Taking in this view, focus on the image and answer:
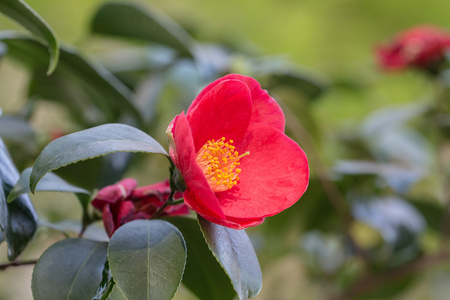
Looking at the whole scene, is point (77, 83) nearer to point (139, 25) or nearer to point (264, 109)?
point (139, 25)

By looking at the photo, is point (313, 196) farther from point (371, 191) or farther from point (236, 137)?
point (236, 137)

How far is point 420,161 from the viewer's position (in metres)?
1.05

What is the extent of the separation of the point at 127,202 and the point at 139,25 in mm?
404

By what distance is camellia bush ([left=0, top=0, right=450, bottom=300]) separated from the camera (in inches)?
13.1

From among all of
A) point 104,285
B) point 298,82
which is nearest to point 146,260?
point 104,285

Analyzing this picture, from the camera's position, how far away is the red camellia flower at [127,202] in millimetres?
373

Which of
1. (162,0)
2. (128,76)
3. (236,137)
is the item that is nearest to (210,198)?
(236,137)

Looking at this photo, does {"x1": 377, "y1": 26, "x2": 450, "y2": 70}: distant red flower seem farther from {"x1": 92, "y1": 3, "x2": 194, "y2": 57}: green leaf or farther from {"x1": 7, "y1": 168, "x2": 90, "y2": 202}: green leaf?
{"x1": 7, "y1": 168, "x2": 90, "y2": 202}: green leaf

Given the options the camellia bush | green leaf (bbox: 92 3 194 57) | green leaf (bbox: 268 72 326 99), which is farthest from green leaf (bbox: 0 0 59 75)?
green leaf (bbox: 268 72 326 99)

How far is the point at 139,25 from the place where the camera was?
71 centimetres

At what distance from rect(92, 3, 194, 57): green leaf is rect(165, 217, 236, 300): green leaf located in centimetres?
36

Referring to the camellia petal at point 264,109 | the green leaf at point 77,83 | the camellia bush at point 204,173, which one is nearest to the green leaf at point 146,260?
the camellia bush at point 204,173

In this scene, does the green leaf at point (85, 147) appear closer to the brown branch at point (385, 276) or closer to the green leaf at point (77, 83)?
the green leaf at point (77, 83)

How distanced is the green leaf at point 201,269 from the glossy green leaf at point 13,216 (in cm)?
11
